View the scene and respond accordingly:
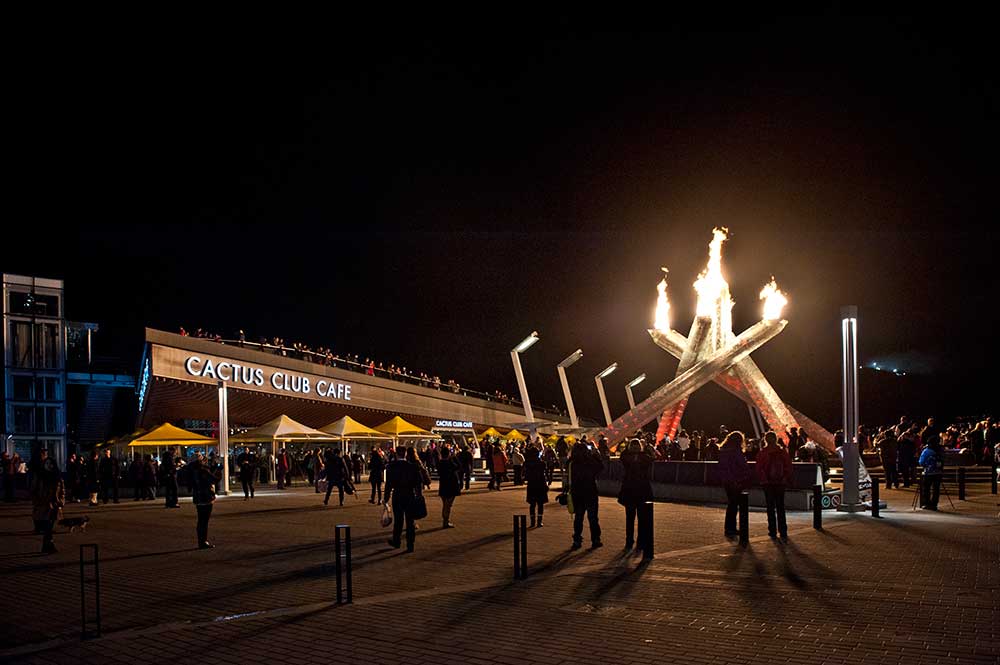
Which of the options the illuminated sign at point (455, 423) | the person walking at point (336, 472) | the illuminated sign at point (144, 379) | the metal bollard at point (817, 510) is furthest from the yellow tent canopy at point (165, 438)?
the illuminated sign at point (455, 423)

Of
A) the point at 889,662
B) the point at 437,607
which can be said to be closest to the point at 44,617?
the point at 437,607

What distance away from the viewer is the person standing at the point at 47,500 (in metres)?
13.3

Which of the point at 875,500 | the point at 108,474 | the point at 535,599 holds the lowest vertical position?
the point at 108,474

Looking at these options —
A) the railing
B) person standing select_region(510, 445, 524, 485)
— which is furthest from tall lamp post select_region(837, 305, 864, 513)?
the railing

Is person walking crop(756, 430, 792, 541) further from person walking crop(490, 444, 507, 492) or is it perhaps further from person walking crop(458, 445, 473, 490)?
person walking crop(490, 444, 507, 492)

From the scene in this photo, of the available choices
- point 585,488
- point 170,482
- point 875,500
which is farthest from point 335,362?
point 585,488

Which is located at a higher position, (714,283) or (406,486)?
(714,283)

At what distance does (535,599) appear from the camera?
8.25m

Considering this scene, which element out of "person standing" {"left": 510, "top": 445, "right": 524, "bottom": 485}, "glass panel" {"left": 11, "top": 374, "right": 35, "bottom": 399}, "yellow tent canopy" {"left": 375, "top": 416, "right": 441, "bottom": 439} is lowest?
"person standing" {"left": 510, "top": 445, "right": 524, "bottom": 485}

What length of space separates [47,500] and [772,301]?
26.7m

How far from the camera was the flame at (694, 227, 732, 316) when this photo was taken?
3488 cm

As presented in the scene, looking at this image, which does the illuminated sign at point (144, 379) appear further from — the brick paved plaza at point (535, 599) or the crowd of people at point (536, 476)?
the brick paved plaza at point (535, 599)

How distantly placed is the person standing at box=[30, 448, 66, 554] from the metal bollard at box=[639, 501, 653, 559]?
9.28m

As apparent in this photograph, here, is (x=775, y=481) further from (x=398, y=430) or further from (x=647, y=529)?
(x=398, y=430)
